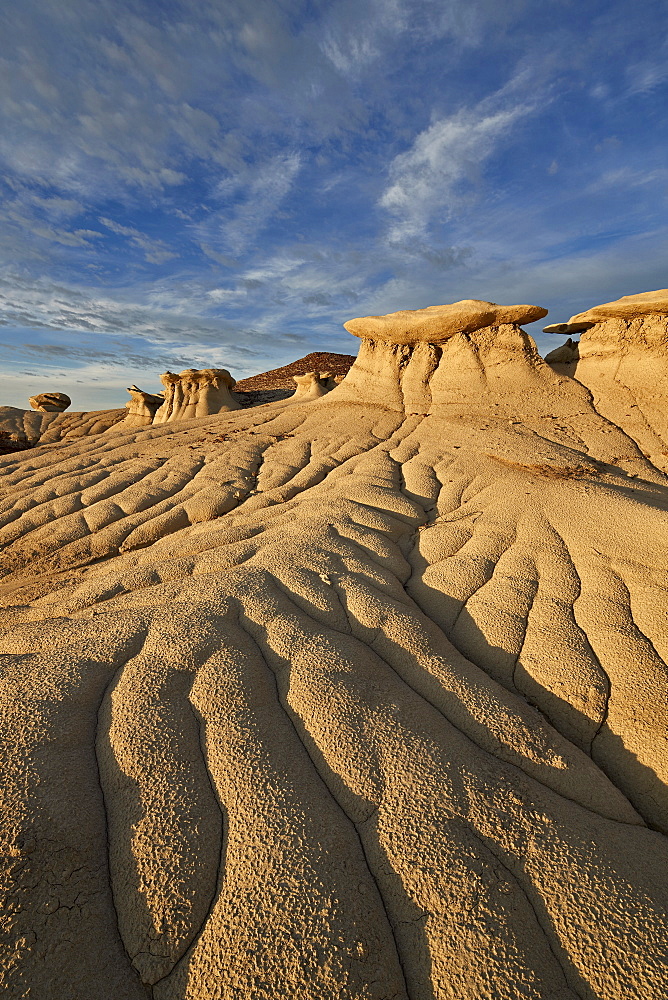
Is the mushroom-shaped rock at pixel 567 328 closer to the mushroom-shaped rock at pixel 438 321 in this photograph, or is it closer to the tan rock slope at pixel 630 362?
the tan rock slope at pixel 630 362

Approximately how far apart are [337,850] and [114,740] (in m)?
1.11

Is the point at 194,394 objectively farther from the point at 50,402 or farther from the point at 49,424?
the point at 50,402

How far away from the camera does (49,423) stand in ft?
82.1

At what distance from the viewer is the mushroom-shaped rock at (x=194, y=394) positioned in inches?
774

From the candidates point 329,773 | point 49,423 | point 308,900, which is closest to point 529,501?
point 329,773

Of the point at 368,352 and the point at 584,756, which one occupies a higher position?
the point at 368,352

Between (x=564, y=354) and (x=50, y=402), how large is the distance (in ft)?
102

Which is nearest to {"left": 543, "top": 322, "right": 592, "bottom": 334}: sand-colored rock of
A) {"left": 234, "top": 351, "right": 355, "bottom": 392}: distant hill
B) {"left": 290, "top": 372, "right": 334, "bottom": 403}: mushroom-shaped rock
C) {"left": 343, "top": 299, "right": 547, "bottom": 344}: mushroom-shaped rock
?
{"left": 343, "top": 299, "right": 547, "bottom": 344}: mushroom-shaped rock

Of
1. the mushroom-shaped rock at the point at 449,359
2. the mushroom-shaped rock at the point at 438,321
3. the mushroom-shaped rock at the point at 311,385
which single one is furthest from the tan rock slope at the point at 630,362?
the mushroom-shaped rock at the point at 311,385

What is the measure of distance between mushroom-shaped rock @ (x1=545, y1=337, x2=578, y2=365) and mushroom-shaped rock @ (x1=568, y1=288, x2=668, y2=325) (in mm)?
611

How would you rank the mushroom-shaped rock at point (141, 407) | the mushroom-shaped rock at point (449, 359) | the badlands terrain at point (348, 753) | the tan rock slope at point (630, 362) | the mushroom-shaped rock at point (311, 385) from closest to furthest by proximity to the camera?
the badlands terrain at point (348, 753), the tan rock slope at point (630, 362), the mushroom-shaped rock at point (449, 359), the mushroom-shaped rock at point (311, 385), the mushroom-shaped rock at point (141, 407)

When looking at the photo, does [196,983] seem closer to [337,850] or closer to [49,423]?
[337,850]

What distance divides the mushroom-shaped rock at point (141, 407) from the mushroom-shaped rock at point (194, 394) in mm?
3094

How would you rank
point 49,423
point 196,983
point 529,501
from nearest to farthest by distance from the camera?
point 196,983
point 529,501
point 49,423
